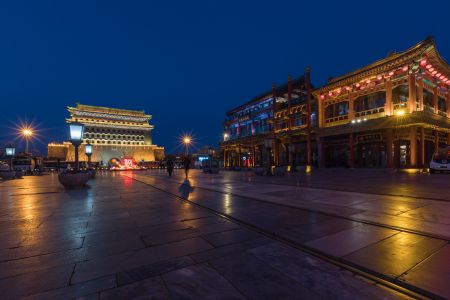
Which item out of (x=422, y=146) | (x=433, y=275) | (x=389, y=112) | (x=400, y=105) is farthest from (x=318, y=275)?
(x=422, y=146)

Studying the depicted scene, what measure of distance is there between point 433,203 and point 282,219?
182 inches

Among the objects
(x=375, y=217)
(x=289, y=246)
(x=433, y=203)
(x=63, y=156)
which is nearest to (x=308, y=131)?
(x=433, y=203)

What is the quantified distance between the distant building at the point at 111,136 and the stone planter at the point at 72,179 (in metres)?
70.9

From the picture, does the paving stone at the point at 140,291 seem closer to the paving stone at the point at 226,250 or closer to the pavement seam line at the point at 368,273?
the paving stone at the point at 226,250

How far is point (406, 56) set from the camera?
17.7 m

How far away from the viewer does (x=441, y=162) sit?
16.5m

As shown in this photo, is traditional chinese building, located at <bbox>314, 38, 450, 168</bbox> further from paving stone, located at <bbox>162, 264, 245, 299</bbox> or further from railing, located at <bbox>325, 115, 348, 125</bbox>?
paving stone, located at <bbox>162, 264, 245, 299</bbox>

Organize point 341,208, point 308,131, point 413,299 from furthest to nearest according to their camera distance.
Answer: point 308,131 → point 341,208 → point 413,299

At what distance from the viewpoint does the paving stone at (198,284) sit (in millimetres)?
2189

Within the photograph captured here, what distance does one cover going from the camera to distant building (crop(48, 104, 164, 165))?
78.1 m

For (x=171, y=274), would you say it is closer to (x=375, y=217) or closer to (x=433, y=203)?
(x=375, y=217)

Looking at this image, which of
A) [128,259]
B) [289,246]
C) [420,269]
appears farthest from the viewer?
[289,246]

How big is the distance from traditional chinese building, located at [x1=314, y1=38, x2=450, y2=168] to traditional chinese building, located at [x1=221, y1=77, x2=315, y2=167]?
159 inches

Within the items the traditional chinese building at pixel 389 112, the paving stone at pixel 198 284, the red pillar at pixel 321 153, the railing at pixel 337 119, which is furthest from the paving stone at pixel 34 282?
the red pillar at pixel 321 153
